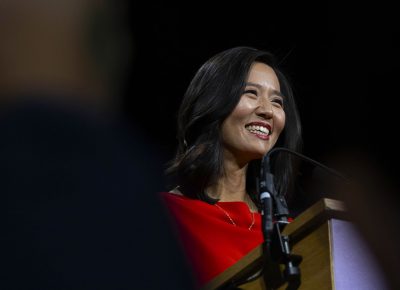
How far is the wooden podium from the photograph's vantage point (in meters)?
0.93

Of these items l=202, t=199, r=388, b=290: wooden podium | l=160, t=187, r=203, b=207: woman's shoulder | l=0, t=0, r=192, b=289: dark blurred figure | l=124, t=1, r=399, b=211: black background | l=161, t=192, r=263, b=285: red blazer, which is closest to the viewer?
l=0, t=0, r=192, b=289: dark blurred figure

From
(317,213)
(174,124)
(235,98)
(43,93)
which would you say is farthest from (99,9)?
(174,124)

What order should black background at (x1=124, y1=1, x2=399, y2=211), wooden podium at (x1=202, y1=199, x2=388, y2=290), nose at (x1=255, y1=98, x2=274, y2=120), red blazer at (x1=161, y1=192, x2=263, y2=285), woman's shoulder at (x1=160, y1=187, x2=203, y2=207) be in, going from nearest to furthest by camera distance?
wooden podium at (x1=202, y1=199, x2=388, y2=290) → red blazer at (x1=161, y1=192, x2=263, y2=285) → woman's shoulder at (x1=160, y1=187, x2=203, y2=207) → nose at (x1=255, y1=98, x2=274, y2=120) → black background at (x1=124, y1=1, x2=399, y2=211)

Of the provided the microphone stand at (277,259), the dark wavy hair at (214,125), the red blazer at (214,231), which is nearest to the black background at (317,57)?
the dark wavy hair at (214,125)

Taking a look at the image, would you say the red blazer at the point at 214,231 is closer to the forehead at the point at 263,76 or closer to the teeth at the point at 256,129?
the teeth at the point at 256,129

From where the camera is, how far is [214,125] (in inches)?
79.0

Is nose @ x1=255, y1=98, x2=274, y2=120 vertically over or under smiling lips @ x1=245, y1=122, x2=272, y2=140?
over

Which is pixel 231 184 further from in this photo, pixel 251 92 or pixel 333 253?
pixel 333 253

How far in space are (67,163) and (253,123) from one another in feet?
5.13

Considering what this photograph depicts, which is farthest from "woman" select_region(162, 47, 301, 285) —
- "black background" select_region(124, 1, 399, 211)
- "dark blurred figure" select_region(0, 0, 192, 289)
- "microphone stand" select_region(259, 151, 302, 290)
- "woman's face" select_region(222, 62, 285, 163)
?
"dark blurred figure" select_region(0, 0, 192, 289)

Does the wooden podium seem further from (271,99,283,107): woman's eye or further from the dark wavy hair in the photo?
(271,99,283,107): woman's eye

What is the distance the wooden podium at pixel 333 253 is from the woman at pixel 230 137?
851 mm

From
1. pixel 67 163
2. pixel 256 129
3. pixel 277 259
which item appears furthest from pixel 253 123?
pixel 67 163

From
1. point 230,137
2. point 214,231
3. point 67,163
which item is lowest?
point 214,231
